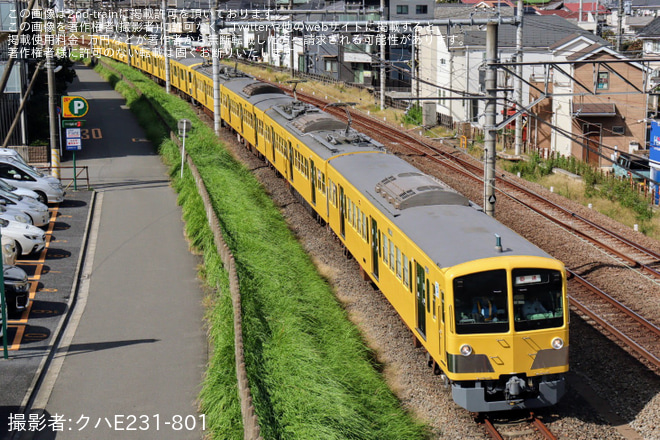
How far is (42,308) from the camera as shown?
1502 centimetres

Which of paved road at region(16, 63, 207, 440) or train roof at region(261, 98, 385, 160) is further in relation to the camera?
train roof at region(261, 98, 385, 160)

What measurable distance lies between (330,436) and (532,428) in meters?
3.04

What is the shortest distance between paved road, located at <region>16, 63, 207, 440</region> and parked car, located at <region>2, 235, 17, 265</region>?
155cm

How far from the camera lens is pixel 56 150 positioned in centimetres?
2531

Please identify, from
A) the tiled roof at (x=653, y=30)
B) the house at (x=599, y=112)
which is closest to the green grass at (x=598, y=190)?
the house at (x=599, y=112)

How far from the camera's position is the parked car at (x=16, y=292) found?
1443cm

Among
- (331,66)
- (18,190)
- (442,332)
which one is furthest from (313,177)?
(331,66)

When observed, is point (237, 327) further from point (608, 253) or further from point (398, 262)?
point (608, 253)

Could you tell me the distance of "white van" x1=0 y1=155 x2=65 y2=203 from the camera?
22.8 metres

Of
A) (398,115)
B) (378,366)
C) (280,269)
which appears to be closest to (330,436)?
(378,366)

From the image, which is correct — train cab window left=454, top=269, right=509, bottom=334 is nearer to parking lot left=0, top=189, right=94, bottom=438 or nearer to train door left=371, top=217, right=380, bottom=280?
train door left=371, top=217, right=380, bottom=280

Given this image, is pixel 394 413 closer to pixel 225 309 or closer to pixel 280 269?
pixel 225 309

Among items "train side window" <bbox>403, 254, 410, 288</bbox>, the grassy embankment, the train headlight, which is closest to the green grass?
the grassy embankment

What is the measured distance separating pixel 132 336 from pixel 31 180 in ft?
37.3
